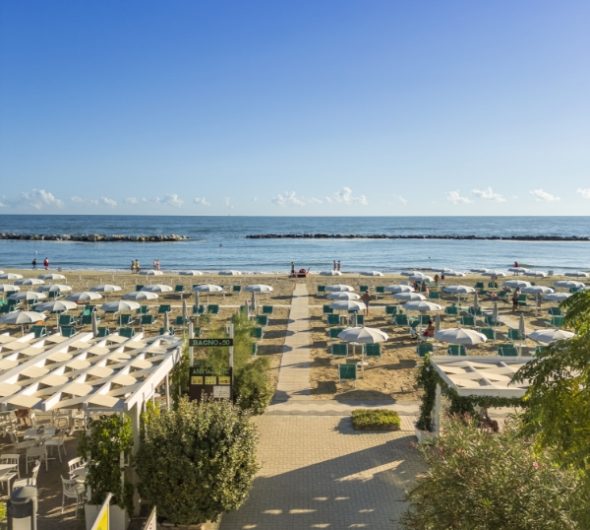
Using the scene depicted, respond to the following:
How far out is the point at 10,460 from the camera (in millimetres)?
10172

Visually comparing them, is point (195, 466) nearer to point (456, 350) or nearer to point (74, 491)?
point (74, 491)

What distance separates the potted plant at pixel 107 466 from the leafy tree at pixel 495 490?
419cm

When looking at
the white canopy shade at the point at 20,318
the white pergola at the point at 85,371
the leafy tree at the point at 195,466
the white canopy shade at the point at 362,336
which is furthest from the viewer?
the white canopy shade at the point at 20,318

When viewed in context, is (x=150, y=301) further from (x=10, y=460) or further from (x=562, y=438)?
(x=562, y=438)

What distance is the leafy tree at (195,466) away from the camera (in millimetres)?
7617

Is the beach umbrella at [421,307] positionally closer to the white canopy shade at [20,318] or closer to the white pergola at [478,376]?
the white pergola at [478,376]

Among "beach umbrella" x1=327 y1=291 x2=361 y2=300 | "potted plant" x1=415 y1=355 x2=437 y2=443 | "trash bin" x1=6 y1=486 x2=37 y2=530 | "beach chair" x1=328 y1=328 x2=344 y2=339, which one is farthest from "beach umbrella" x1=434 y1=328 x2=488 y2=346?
"trash bin" x1=6 y1=486 x2=37 y2=530

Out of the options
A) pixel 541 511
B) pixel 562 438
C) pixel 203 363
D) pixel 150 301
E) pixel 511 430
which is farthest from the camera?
pixel 150 301

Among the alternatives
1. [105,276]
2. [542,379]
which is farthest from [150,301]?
[542,379]

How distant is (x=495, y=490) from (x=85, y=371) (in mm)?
8082

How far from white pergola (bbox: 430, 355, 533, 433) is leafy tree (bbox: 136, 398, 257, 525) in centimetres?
450

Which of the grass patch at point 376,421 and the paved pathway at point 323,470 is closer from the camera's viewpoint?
the paved pathway at point 323,470

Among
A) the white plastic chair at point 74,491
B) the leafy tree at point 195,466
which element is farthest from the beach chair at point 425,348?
the white plastic chair at point 74,491

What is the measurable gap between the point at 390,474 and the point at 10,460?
24.2ft
